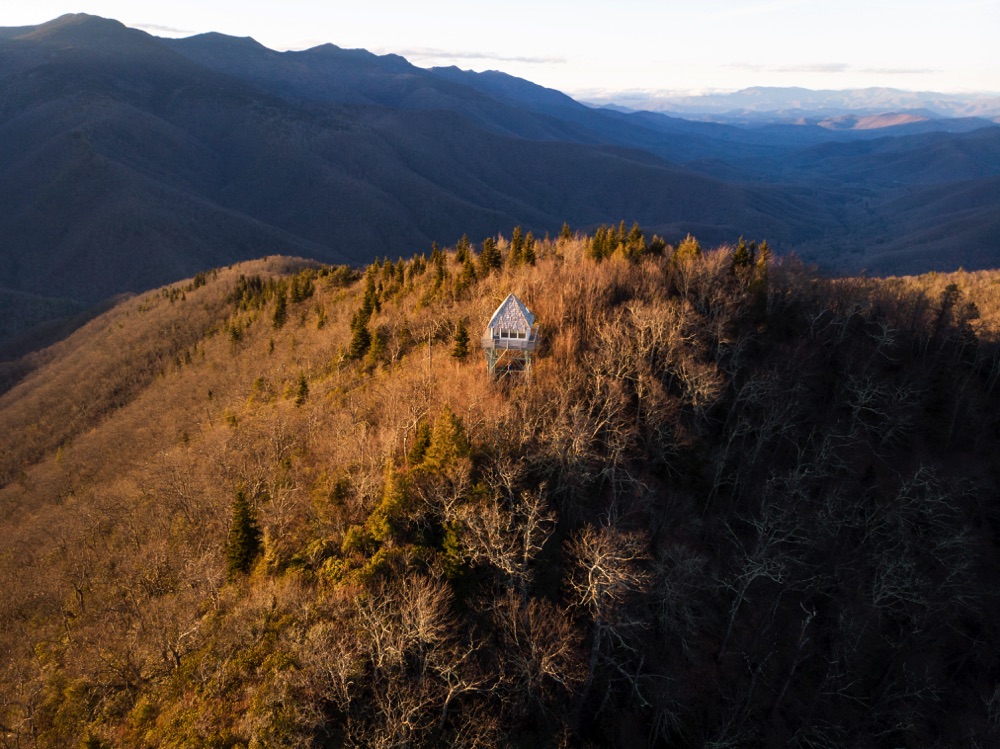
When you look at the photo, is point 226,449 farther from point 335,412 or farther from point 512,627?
point 512,627

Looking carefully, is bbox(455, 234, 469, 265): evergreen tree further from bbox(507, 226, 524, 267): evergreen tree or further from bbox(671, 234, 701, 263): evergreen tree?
bbox(671, 234, 701, 263): evergreen tree

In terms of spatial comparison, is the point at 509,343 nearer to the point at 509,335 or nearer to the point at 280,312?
the point at 509,335

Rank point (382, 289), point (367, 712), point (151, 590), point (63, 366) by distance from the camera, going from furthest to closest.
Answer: point (63, 366)
point (382, 289)
point (151, 590)
point (367, 712)

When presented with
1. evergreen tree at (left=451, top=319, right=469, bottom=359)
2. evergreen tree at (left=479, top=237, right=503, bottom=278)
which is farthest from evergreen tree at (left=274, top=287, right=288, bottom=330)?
evergreen tree at (left=451, top=319, right=469, bottom=359)

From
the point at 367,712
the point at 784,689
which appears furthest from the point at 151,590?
the point at 784,689

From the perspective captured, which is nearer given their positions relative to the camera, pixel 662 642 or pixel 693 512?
pixel 662 642

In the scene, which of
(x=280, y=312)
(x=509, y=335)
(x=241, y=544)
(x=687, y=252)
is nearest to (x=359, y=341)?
(x=509, y=335)
